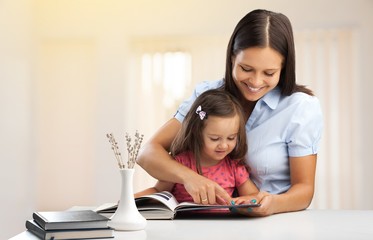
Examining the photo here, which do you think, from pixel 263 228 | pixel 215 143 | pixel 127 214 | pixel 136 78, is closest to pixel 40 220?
pixel 127 214

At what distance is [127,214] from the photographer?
68.8 inches

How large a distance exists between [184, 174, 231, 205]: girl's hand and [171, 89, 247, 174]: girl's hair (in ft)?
0.94

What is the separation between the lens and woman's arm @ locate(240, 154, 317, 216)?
2.05 meters

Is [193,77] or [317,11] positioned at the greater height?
[317,11]

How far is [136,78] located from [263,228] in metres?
4.77

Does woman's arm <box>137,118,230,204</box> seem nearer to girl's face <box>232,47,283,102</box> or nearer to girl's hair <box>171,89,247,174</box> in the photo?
girl's hair <box>171,89,247,174</box>

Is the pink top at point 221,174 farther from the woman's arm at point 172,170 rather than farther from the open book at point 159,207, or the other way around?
the open book at point 159,207

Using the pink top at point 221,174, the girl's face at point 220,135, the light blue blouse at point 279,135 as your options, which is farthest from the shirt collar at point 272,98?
the pink top at point 221,174

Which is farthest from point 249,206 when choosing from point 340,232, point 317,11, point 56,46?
point 56,46

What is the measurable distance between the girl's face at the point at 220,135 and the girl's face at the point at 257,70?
11cm

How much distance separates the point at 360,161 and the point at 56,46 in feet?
9.95

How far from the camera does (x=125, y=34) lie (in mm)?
6344

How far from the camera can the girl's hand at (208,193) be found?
208 cm

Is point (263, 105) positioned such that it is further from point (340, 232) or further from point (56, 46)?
point (56, 46)
